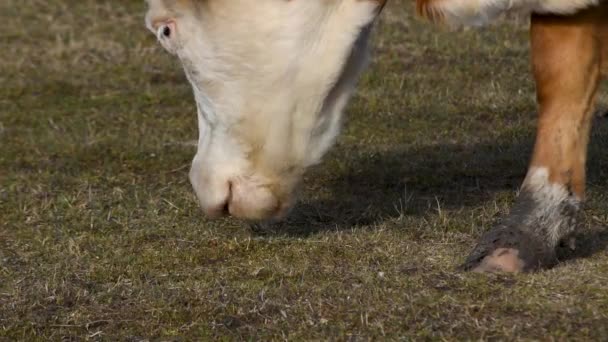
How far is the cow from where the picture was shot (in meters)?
4.63

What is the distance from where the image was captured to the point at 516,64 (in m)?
9.16

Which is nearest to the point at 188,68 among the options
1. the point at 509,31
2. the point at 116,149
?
the point at 116,149

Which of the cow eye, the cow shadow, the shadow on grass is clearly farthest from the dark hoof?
the cow eye

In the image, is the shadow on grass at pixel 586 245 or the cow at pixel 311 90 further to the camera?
the shadow on grass at pixel 586 245

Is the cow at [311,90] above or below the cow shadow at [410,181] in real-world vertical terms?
above

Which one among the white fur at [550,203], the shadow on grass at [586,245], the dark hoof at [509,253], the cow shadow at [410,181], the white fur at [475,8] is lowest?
the cow shadow at [410,181]

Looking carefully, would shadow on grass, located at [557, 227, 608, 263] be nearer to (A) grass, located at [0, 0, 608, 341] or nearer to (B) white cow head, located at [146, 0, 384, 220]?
(A) grass, located at [0, 0, 608, 341]

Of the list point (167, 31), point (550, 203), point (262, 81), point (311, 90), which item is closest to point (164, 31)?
point (167, 31)

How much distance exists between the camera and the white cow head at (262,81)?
15.1 ft

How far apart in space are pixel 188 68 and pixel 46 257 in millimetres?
1319

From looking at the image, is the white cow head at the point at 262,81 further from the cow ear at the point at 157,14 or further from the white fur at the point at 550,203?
the white fur at the point at 550,203

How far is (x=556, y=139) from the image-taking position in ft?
17.1

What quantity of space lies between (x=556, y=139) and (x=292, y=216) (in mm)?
1444

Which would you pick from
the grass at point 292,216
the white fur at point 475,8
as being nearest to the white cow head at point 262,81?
the white fur at point 475,8
